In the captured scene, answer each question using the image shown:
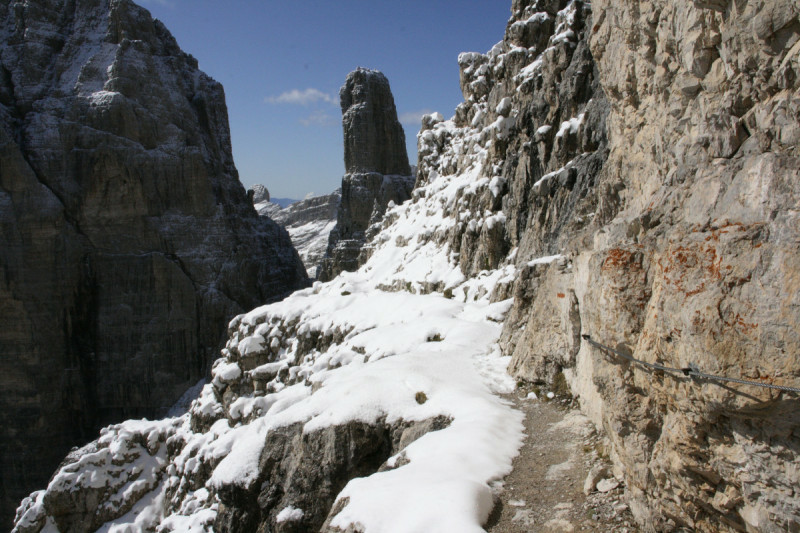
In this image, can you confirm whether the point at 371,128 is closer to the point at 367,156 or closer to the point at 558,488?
the point at 367,156

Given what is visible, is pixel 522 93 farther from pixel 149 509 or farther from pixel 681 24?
pixel 149 509

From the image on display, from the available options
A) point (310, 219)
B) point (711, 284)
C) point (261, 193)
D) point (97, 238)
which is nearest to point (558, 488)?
point (711, 284)

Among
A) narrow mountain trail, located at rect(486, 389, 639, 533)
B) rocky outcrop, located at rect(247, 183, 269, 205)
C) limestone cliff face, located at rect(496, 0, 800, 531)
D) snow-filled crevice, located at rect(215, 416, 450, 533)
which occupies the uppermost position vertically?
rocky outcrop, located at rect(247, 183, 269, 205)

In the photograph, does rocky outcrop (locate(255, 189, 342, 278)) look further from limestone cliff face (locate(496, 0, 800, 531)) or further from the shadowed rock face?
limestone cliff face (locate(496, 0, 800, 531))

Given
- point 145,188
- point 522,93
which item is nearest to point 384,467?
point 522,93

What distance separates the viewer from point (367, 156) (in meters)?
63.9

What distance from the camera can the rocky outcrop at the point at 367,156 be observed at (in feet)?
202

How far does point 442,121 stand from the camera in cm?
4359

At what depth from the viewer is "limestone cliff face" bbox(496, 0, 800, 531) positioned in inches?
146

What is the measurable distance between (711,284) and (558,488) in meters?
3.70

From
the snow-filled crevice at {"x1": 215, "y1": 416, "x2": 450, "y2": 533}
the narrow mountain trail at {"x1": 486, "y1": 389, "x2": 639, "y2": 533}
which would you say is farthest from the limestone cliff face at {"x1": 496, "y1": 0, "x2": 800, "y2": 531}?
the snow-filled crevice at {"x1": 215, "y1": 416, "x2": 450, "y2": 533}

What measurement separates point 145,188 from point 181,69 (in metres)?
16.8

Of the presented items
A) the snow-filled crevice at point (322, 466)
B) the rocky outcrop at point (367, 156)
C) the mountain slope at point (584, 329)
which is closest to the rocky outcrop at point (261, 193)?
the rocky outcrop at point (367, 156)

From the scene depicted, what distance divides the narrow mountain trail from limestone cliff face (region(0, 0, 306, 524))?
150 ft
